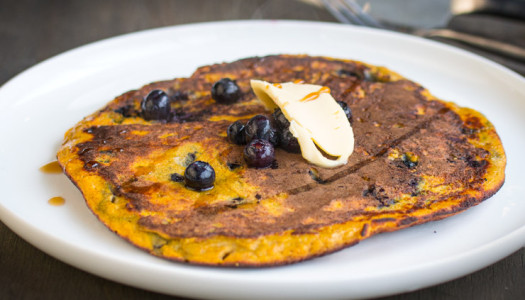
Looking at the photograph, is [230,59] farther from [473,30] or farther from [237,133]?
[473,30]

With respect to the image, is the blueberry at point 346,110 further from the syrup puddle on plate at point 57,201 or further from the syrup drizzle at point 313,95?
the syrup puddle on plate at point 57,201

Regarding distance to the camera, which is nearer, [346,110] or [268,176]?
[268,176]

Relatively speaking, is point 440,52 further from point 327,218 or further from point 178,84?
point 327,218

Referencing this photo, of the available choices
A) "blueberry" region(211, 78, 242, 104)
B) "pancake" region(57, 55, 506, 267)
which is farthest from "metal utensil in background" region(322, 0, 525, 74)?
"blueberry" region(211, 78, 242, 104)

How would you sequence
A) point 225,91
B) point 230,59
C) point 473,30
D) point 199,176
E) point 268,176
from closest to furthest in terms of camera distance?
point 199,176
point 268,176
point 225,91
point 230,59
point 473,30

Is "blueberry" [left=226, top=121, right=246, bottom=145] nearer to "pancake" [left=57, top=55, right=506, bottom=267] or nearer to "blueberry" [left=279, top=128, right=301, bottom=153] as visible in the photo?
"pancake" [left=57, top=55, right=506, bottom=267]

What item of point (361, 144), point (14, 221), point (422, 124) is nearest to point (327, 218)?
point (361, 144)

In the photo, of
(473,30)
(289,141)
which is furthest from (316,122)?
(473,30)
